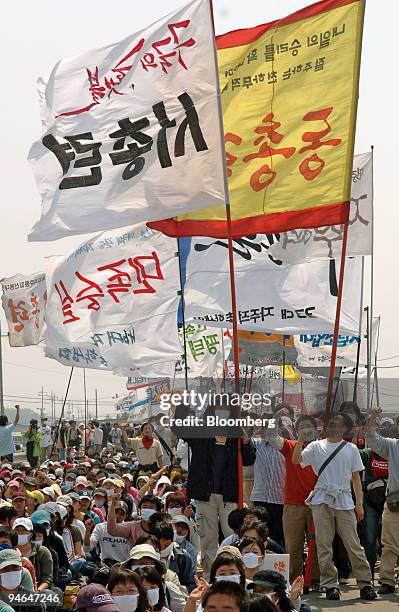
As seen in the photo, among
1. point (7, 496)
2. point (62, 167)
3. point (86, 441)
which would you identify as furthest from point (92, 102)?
point (86, 441)

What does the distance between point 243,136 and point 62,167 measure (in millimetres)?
1887

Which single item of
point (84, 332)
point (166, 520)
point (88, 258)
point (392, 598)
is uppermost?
point (88, 258)

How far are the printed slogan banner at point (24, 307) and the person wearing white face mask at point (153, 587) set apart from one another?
2006 cm

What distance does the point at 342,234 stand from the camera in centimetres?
1470

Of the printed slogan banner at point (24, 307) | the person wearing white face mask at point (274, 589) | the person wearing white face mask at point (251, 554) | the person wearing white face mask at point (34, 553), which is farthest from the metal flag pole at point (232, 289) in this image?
the printed slogan banner at point (24, 307)

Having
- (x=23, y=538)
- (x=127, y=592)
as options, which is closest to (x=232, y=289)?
(x=23, y=538)

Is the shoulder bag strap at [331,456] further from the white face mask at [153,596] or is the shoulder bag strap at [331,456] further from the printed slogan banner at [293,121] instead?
the white face mask at [153,596]

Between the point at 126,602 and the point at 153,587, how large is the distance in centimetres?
65

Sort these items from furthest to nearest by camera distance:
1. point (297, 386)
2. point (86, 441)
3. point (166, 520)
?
point (86, 441), point (297, 386), point (166, 520)

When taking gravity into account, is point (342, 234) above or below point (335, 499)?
above

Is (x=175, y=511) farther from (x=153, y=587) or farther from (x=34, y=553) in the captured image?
(x=153, y=587)

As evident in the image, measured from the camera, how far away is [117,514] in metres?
12.7

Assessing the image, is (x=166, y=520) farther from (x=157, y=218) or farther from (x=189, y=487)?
(x=157, y=218)

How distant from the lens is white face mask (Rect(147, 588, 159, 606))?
7.79 meters
